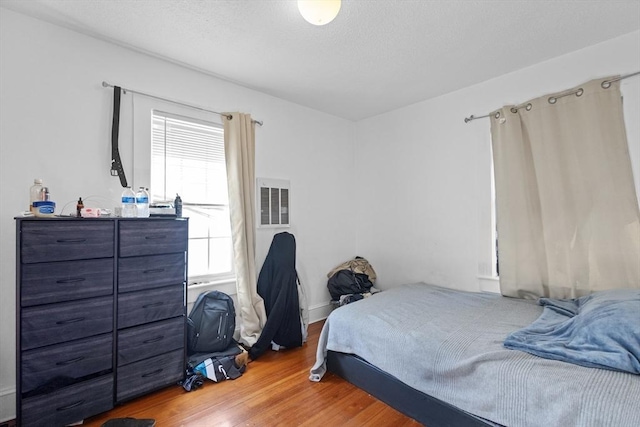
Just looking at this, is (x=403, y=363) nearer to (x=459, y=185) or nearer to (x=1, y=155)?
(x=459, y=185)

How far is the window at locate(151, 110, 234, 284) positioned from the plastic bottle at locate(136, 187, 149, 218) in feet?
0.83

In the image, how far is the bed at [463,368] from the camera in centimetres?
129

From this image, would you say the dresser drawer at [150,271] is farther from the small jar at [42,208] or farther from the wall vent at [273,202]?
the wall vent at [273,202]

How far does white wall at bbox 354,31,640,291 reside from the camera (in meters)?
2.36

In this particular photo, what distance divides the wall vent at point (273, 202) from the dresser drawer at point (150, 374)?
55.6 inches

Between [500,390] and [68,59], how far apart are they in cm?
332

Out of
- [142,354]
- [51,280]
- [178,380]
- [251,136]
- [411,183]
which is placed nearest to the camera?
[51,280]

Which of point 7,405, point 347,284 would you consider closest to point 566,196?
point 347,284

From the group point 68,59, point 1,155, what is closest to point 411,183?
point 68,59

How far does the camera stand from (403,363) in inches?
74.3

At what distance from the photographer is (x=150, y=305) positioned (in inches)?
81.4

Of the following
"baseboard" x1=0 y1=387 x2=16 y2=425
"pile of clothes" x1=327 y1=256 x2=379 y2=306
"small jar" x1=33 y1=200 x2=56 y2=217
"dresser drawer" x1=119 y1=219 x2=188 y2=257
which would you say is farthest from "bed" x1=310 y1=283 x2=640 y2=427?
"small jar" x1=33 y1=200 x2=56 y2=217

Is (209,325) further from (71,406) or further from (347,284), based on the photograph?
(347,284)

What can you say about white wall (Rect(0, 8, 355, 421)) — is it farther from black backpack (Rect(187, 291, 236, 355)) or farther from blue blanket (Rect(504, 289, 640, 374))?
blue blanket (Rect(504, 289, 640, 374))
